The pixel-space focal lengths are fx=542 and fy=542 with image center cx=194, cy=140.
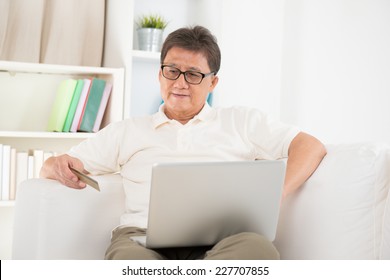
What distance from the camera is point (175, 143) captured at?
5.68 feet

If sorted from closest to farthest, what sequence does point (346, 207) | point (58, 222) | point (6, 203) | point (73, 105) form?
1. point (346, 207)
2. point (58, 222)
3. point (6, 203)
4. point (73, 105)

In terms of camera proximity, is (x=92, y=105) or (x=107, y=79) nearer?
(x=92, y=105)

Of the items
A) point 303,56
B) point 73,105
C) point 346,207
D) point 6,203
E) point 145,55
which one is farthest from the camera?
point 303,56

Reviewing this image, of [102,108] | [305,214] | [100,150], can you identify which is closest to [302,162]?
[305,214]

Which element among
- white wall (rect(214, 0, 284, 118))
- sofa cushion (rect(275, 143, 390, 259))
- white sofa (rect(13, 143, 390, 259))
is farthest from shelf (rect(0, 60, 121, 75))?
sofa cushion (rect(275, 143, 390, 259))

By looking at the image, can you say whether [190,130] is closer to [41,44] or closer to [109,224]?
[109,224]

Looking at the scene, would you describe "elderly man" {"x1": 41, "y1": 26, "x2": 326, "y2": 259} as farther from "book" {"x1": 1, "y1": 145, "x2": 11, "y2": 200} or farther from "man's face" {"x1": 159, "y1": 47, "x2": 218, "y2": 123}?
"book" {"x1": 1, "y1": 145, "x2": 11, "y2": 200}

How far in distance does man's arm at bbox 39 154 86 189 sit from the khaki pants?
251 millimetres

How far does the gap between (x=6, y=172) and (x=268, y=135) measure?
136 centimetres

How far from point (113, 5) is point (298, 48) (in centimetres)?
100

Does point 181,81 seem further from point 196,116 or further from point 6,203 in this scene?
point 6,203

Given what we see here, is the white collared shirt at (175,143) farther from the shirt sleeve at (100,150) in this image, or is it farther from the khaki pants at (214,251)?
the khaki pants at (214,251)

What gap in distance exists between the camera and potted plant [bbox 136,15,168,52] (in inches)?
109
